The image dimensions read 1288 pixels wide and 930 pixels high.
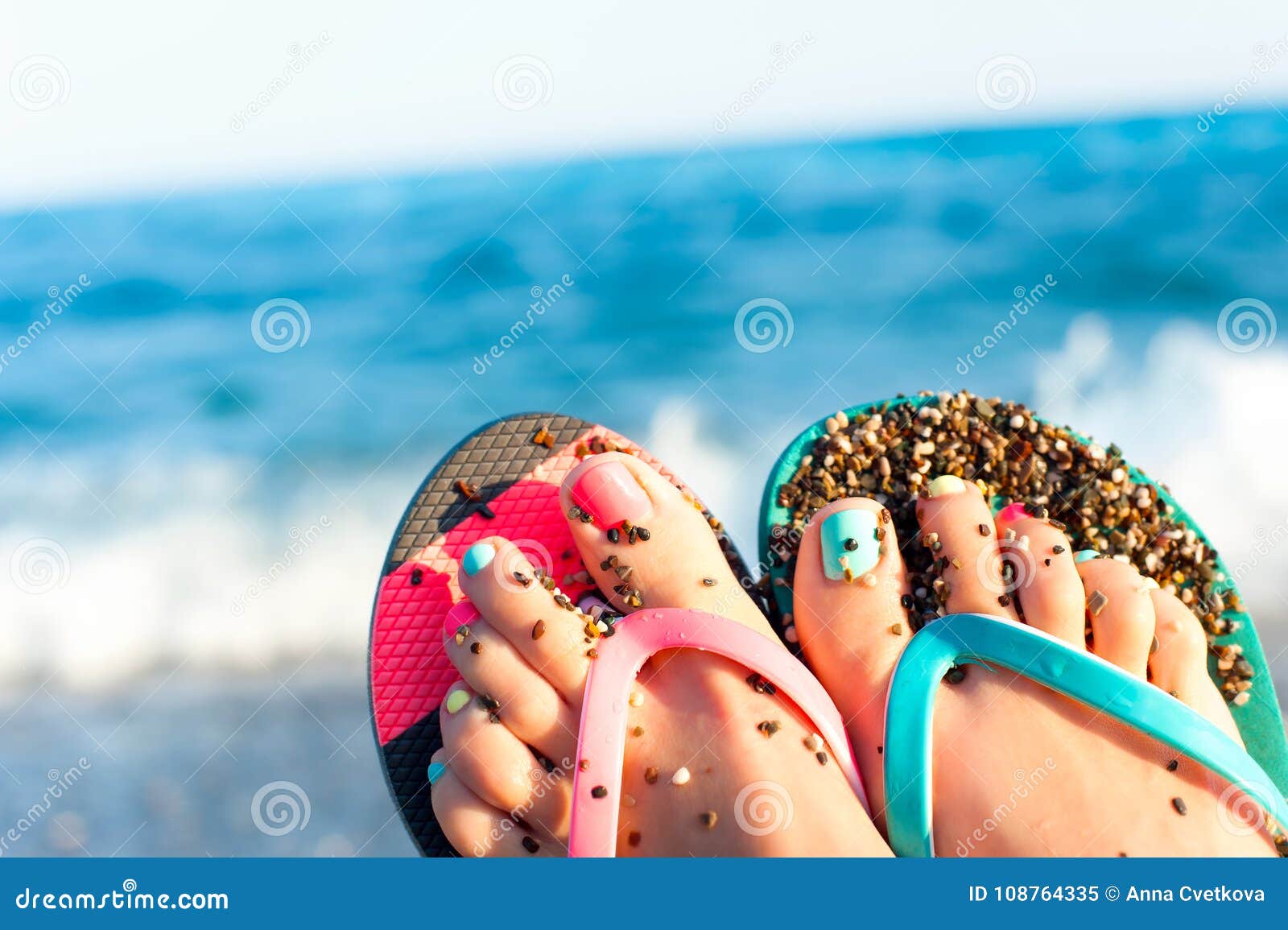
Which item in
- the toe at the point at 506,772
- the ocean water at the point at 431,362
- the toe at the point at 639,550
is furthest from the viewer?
the ocean water at the point at 431,362

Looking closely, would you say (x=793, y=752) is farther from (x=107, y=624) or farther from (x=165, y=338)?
(x=165, y=338)

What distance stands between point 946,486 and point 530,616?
919mm

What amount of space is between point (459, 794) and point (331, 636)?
1350 millimetres

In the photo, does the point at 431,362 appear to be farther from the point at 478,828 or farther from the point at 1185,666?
the point at 1185,666

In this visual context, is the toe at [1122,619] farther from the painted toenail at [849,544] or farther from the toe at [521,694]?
the toe at [521,694]

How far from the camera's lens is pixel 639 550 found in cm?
212

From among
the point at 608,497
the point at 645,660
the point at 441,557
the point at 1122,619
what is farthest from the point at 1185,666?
the point at 441,557

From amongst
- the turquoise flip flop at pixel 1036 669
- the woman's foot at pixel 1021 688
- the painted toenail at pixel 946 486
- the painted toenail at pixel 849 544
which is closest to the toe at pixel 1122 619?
the woman's foot at pixel 1021 688

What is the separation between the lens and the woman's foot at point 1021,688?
6.23ft

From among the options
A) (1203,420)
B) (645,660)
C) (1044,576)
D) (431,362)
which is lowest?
(645,660)

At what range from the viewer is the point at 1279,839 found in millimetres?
1925

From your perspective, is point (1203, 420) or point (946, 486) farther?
point (1203, 420)

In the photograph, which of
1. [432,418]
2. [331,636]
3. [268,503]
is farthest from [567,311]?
[331,636]

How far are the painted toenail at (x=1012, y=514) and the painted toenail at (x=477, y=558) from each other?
110 cm
